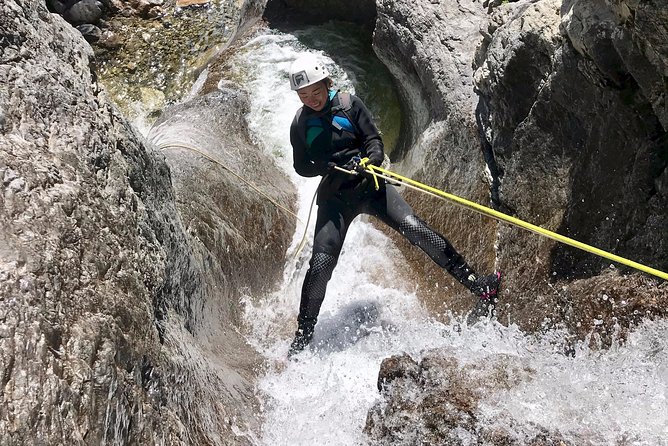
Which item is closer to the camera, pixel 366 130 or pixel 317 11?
pixel 366 130

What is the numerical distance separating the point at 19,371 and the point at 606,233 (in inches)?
167

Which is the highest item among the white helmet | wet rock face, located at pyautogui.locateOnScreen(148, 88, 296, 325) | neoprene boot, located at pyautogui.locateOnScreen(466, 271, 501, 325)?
the white helmet

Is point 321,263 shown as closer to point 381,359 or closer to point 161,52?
point 381,359

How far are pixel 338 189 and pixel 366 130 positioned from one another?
0.69 meters

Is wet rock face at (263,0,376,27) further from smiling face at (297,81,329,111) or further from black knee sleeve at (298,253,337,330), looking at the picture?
black knee sleeve at (298,253,337,330)

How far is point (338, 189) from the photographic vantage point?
5.98 metres

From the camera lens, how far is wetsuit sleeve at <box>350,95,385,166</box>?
583cm

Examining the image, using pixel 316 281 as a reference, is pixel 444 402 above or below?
above

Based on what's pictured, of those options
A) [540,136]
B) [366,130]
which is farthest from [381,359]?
[540,136]

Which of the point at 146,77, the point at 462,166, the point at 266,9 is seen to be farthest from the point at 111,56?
the point at 462,166

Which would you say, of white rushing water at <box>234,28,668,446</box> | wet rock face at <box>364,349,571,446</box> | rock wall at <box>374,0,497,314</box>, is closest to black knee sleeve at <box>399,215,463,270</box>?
rock wall at <box>374,0,497,314</box>

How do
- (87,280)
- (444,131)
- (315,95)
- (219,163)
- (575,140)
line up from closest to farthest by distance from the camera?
(87,280)
(575,140)
(315,95)
(444,131)
(219,163)

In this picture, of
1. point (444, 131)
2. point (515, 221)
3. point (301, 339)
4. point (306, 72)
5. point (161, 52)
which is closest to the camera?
point (515, 221)

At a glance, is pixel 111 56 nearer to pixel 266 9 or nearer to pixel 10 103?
pixel 266 9
